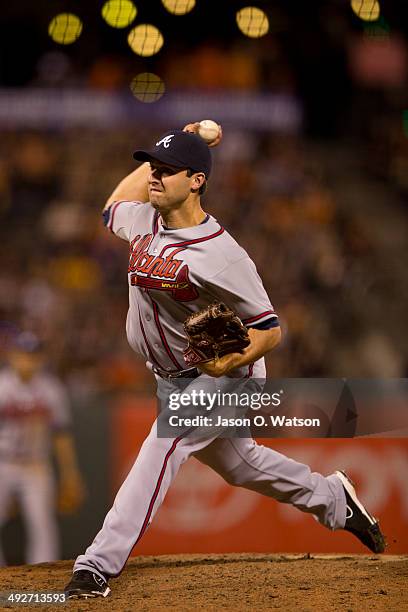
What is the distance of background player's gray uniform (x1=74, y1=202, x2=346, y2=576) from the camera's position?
4090 millimetres

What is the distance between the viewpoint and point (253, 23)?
8516mm

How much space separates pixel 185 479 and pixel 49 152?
20.5 ft

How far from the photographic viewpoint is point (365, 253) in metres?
11.0

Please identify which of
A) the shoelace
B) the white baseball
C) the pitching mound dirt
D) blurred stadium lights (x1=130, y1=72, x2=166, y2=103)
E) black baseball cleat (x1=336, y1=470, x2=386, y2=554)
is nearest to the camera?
the pitching mound dirt

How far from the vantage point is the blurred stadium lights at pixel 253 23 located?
25.1 ft

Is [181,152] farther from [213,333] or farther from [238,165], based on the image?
[238,165]

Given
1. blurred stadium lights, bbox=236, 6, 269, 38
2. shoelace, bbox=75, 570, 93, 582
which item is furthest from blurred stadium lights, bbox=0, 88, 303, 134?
shoelace, bbox=75, 570, 93, 582

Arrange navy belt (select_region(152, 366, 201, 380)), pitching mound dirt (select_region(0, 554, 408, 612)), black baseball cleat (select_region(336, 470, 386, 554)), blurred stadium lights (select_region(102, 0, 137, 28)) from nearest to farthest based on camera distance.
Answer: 1. pitching mound dirt (select_region(0, 554, 408, 612))
2. navy belt (select_region(152, 366, 201, 380))
3. black baseball cleat (select_region(336, 470, 386, 554))
4. blurred stadium lights (select_region(102, 0, 137, 28))

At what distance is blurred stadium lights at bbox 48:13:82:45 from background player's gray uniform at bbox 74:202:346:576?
259 inches

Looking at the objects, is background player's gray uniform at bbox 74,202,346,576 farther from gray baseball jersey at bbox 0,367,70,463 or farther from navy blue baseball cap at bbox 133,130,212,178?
gray baseball jersey at bbox 0,367,70,463

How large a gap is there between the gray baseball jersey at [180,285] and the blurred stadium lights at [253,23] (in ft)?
11.4

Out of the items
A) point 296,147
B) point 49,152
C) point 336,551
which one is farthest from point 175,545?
point 296,147

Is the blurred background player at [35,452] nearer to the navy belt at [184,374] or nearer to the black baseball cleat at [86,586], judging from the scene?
the navy belt at [184,374]

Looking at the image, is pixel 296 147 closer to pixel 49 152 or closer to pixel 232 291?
pixel 49 152
